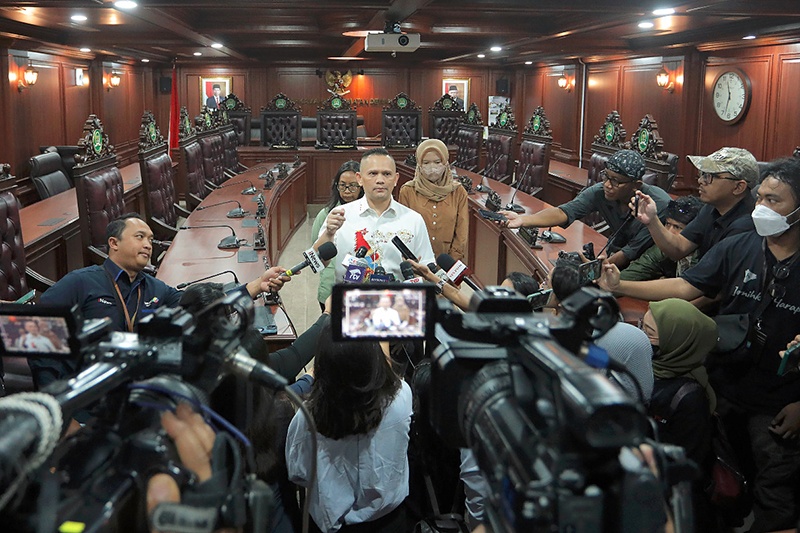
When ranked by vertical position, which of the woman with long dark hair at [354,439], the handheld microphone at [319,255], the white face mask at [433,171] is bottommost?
the woman with long dark hair at [354,439]

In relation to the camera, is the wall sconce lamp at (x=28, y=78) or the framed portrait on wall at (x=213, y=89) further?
the framed portrait on wall at (x=213, y=89)

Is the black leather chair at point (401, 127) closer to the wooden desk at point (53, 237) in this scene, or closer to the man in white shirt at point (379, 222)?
the wooden desk at point (53, 237)

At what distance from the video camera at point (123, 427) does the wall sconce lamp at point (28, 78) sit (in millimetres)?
8439

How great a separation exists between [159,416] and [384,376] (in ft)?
2.64

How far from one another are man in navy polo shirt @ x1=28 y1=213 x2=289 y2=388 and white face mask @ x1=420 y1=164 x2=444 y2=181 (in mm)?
1355

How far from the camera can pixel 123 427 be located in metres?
0.75

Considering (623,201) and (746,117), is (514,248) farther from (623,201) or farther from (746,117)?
(746,117)

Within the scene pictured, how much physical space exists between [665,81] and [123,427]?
32.7ft

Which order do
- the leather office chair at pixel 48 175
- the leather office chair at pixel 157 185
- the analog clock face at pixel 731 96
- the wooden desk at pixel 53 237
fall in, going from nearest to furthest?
the wooden desk at pixel 53 237 < the leather office chair at pixel 157 185 < the leather office chair at pixel 48 175 < the analog clock face at pixel 731 96

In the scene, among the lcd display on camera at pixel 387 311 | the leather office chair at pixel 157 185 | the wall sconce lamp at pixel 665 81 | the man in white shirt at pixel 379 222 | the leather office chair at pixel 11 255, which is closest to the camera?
the lcd display on camera at pixel 387 311

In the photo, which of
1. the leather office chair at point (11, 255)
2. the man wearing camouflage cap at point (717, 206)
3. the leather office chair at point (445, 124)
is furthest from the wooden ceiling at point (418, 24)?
the man wearing camouflage cap at point (717, 206)

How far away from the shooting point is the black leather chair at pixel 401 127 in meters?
9.71

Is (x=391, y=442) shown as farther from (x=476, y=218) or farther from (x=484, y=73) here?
(x=484, y=73)

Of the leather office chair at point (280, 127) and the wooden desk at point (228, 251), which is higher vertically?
the leather office chair at point (280, 127)
